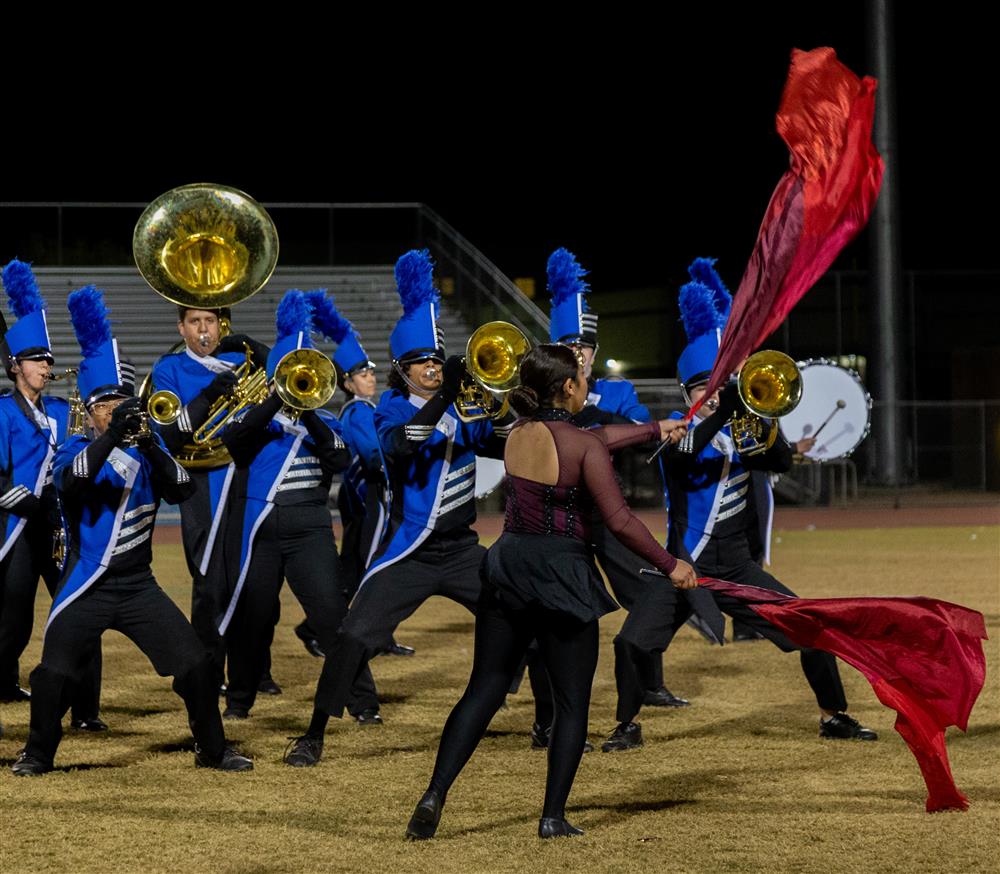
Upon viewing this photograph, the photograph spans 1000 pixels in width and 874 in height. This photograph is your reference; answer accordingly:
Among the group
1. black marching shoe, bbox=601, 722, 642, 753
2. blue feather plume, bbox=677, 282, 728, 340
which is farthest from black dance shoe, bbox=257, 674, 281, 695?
blue feather plume, bbox=677, 282, 728, 340

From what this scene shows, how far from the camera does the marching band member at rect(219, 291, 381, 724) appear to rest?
716cm

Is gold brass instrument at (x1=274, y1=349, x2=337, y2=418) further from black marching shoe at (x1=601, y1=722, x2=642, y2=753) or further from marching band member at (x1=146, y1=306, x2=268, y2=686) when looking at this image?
black marching shoe at (x1=601, y1=722, x2=642, y2=753)

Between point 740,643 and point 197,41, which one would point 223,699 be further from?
point 197,41

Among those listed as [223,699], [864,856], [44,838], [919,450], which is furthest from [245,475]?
[919,450]

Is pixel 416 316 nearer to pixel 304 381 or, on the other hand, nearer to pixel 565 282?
pixel 304 381

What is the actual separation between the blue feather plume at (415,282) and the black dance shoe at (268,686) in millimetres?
2448

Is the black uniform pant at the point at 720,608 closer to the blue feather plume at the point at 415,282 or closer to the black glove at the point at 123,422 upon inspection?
the blue feather plume at the point at 415,282

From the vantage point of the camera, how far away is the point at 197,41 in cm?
2803

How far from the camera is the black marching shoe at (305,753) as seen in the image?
20.8ft

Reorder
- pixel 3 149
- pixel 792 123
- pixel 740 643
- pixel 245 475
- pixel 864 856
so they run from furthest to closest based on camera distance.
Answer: pixel 3 149
pixel 740 643
pixel 245 475
pixel 792 123
pixel 864 856

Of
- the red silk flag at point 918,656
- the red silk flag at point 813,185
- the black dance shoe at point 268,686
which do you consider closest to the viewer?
the red silk flag at point 918,656

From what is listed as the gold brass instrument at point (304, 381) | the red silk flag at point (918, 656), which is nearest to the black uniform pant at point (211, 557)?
the gold brass instrument at point (304, 381)

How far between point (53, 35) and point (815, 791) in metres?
24.6

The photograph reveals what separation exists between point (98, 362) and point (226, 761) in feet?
5.46
